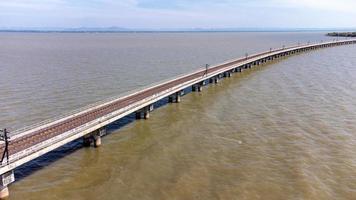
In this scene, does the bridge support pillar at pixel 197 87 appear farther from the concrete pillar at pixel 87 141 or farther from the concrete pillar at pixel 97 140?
the concrete pillar at pixel 87 141

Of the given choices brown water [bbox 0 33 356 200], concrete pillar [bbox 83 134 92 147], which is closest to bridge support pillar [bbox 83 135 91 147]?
concrete pillar [bbox 83 134 92 147]

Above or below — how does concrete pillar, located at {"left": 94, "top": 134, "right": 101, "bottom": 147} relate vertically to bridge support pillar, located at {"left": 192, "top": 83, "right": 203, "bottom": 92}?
below

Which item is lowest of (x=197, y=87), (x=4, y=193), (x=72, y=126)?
(x=4, y=193)

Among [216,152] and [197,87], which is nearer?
[216,152]

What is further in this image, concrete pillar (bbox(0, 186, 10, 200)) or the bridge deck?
the bridge deck

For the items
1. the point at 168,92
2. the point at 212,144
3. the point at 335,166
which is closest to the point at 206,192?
the point at 212,144

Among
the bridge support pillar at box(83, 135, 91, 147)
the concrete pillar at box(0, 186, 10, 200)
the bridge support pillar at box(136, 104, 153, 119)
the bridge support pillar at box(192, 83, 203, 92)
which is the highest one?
the bridge support pillar at box(192, 83, 203, 92)

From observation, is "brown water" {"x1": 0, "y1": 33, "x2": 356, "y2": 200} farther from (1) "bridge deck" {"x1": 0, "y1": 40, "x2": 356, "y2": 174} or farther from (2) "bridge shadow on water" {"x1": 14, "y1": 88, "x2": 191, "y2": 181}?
(1) "bridge deck" {"x1": 0, "y1": 40, "x2": 356, "y2": 174}

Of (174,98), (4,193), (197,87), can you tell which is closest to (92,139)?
(4,193)

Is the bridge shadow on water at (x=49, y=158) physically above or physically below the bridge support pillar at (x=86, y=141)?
below

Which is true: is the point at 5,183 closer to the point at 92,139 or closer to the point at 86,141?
the point at 86,141

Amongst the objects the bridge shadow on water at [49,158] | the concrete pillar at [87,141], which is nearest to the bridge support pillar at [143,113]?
the bridge shadow on water at [49,158]

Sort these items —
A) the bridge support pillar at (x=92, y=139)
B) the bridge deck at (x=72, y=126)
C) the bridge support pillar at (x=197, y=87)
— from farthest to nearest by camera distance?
1. the bridge support pillar at (x=197, y=87)
2. the bridge support pillar at (x=92, y=139)
3. the bridge deck at (x=72, y=126)
